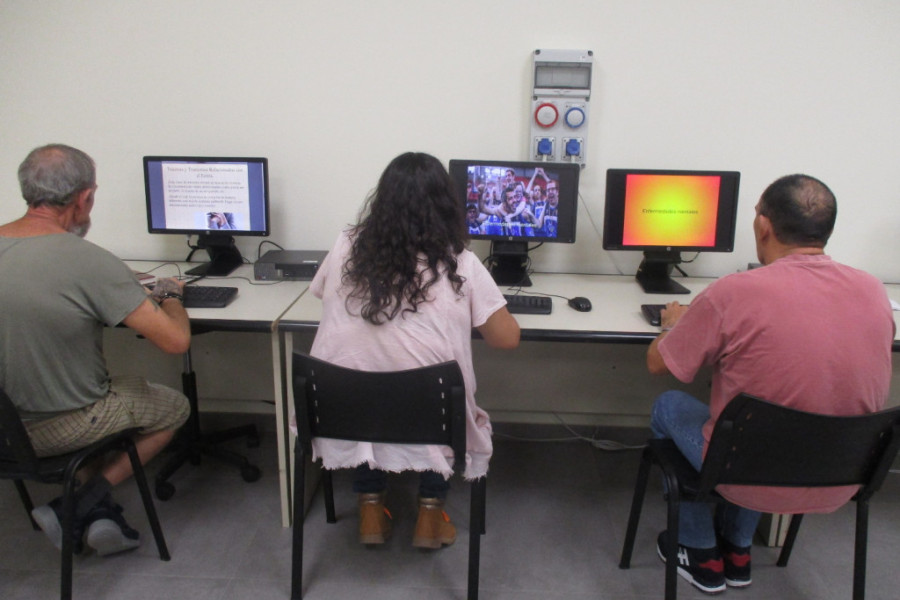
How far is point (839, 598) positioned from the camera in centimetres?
179

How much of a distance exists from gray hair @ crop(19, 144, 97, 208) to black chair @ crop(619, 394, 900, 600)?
1638 mm

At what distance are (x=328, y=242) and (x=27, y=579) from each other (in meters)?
1.46

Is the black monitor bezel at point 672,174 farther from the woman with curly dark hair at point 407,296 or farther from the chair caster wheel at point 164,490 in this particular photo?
the chair caster wheel at point 164,490

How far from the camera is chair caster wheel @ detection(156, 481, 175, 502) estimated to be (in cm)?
219

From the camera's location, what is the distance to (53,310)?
1484 mm

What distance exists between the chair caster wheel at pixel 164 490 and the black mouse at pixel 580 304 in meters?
1.52

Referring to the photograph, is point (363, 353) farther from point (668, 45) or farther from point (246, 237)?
point (668, 45)

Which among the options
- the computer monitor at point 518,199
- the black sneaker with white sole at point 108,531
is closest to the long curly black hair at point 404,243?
the computer monitor at point 518,199

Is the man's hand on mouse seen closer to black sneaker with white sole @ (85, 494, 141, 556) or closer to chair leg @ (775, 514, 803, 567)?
black sneaker with white sole @ (85, 494, 141, 556)

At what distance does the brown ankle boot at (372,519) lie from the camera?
6.26ft

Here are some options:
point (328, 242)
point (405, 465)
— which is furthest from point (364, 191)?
point (405, 465)

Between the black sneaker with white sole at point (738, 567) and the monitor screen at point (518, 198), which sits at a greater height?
the monitor screen at point (518, 198)

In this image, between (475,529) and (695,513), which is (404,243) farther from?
(695,513)

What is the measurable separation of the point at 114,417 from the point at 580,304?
138 centimetres
